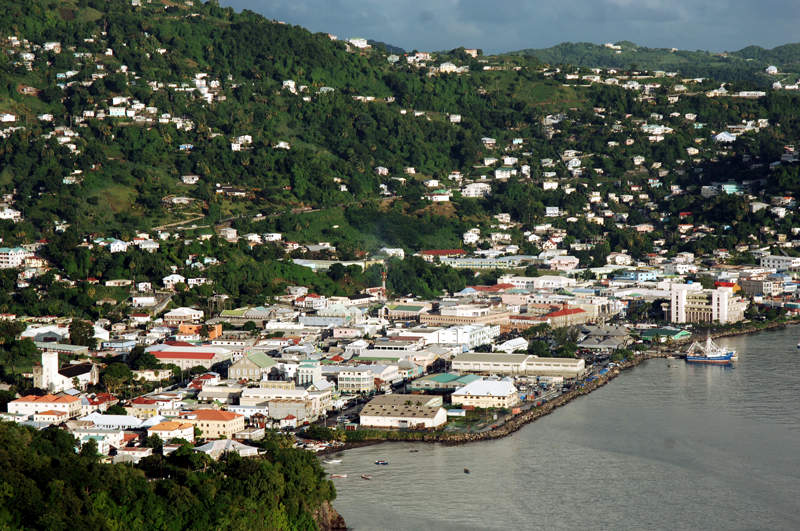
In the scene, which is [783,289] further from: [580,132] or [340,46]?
[340,46]

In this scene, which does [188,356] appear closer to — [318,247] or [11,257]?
Answer: [11,257]

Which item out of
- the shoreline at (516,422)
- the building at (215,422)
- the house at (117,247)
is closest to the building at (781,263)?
the shoreline at (516,422)

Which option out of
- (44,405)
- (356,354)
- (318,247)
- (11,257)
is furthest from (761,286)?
(44,405)


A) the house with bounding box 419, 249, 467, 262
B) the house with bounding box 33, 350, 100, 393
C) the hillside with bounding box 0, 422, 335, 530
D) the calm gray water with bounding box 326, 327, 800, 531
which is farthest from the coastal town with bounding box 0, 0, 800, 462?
the hillside with bounding box 0, 422, 335, 530

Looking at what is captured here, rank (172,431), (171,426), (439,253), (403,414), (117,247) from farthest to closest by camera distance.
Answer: (439,253) < (117,247) < (403,414) < (171,426) < (172,431)

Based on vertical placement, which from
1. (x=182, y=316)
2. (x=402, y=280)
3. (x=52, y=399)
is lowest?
(x=52, y=399)

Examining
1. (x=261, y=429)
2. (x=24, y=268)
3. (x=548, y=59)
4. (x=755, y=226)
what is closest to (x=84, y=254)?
(x=24, y=268)

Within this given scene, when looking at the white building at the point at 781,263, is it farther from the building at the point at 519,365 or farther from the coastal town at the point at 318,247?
the building at the point at 519,365
